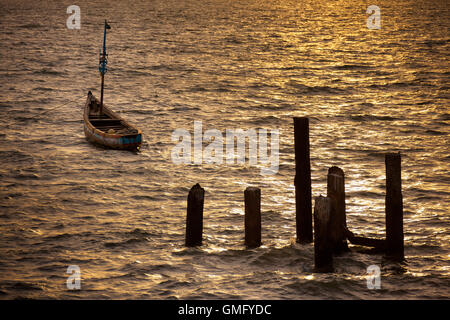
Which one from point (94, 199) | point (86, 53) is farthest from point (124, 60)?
point (94, 199)

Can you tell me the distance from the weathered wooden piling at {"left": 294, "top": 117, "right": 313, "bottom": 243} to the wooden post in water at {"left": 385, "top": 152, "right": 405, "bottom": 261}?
149 centimetres

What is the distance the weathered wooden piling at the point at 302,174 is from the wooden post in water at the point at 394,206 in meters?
1.49

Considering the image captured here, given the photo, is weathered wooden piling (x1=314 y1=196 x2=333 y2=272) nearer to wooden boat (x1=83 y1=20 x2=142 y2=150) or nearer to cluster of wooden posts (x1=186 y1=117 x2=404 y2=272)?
cluster of wooden posts (x1=186 y1=117 x2=404 y2=272)

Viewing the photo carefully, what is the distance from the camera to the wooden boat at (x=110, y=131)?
67.8 ft

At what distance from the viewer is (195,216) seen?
11.5 meters

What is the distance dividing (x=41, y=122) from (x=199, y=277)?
54.8 ft

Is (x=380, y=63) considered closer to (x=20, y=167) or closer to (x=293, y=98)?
(x=293, y=98)

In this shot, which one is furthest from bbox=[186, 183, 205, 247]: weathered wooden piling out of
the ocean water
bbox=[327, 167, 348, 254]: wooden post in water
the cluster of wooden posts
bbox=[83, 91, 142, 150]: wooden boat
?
bbox=[83, 91, 142, 150]: wooden boat

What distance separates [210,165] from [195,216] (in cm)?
814

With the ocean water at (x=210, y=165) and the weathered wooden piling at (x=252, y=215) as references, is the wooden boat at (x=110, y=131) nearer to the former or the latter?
the ocean water at (x=210, y=165)

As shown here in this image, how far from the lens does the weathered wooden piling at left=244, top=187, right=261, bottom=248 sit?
439 inches

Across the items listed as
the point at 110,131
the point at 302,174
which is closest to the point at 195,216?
the point at 302,174

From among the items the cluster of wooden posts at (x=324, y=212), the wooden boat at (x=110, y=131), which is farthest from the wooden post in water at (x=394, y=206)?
the wooden boat at (x=110, y=131)

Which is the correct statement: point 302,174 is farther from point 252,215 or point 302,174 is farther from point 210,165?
point 210,165
